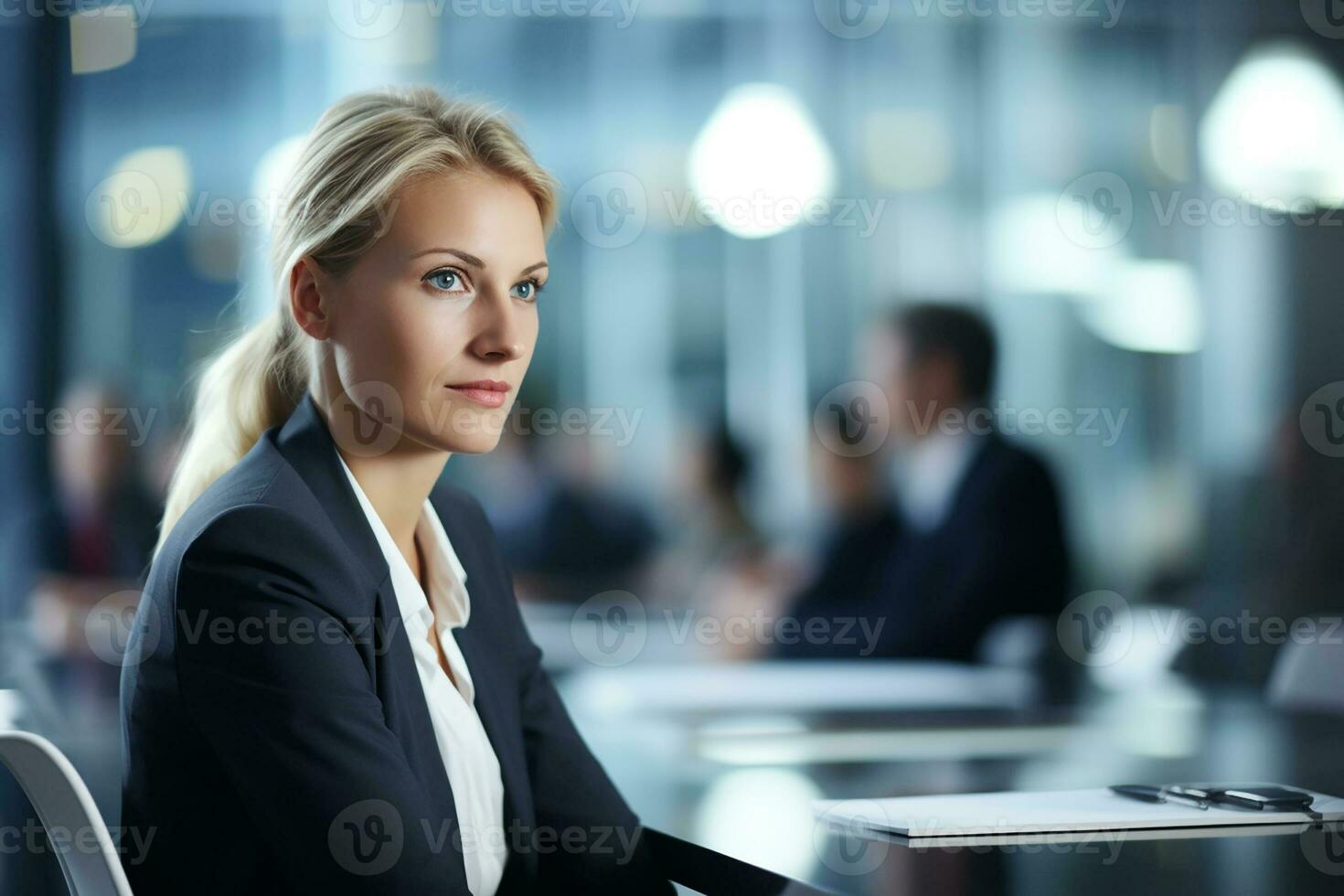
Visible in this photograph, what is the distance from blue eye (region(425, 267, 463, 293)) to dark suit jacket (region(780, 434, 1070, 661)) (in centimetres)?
192

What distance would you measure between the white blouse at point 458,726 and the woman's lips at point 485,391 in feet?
0.41

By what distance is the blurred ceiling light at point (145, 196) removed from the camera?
16.4ft

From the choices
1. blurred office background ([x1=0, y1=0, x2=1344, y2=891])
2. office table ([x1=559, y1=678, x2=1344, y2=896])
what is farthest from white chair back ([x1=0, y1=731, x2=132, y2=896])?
blurred office background ([x1=0, y1=0, x2=1344, y2=891])

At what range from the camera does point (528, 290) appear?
134cm

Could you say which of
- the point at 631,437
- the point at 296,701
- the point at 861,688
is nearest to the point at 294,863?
the point at 296,701

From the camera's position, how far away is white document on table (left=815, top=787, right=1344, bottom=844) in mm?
1083

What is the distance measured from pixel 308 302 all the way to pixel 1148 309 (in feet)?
15.7

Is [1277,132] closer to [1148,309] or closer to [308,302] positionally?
[1148,309]

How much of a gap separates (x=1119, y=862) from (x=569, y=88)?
5.00m

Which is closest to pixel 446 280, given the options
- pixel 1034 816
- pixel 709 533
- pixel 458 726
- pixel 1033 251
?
pixel 458 726

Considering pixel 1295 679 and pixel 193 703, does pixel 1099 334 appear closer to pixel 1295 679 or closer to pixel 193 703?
pixel 1295 679

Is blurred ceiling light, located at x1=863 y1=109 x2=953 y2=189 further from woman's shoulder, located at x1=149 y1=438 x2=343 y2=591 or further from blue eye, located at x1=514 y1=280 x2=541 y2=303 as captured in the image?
woman's shoulder, located at x1=149 y1=438 x2=343 y2=591

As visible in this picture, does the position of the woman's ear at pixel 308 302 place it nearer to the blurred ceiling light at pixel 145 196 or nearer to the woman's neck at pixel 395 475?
the woman's neck at pixel 395 475

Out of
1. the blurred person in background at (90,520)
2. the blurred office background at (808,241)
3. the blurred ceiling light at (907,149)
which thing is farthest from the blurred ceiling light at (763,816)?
the blurred ceiling light at (907,149)
